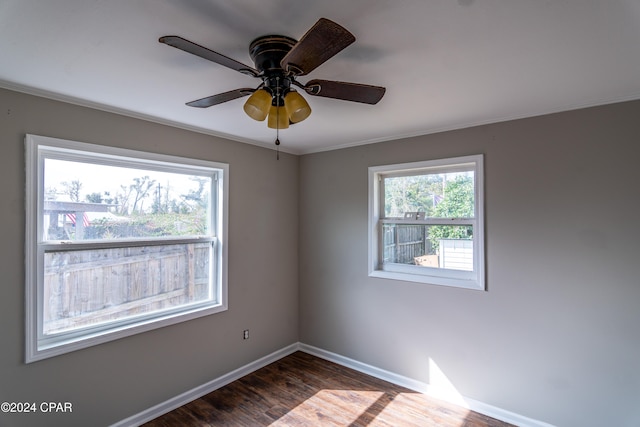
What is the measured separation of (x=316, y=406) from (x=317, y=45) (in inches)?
112

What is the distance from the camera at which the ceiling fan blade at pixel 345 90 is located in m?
1.49

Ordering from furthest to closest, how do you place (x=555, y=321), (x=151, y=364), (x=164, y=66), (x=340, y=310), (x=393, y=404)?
1. (x=340, y=310)
2. (x=393, y=404)
3. (x=151, y=364)
4. (x=555, y=321)
5. (x=164, y=66)

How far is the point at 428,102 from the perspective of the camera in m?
2.31

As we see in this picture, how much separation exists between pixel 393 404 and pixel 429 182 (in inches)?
82.2

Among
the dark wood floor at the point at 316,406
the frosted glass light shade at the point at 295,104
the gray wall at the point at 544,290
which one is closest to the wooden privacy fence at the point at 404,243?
the gray wall at the point at 544,290

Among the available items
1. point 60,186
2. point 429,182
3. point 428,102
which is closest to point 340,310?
point 429,182

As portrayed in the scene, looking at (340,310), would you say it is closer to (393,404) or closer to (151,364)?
(393,404)

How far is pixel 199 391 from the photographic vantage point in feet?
9.70

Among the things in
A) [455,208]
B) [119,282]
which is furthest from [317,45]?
[119,282]

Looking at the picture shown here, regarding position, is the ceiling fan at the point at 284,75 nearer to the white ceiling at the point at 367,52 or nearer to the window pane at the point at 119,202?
the white ceiling at the point at 367,52

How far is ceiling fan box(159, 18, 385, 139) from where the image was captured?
1193 mm

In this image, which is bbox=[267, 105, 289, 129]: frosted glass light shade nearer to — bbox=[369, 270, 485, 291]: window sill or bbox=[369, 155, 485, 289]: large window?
bbox=[369, 155, 485, 289]: large window

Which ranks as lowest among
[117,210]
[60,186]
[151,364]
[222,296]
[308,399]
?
[308,399]

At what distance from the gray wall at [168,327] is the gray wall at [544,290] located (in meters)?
1.24
